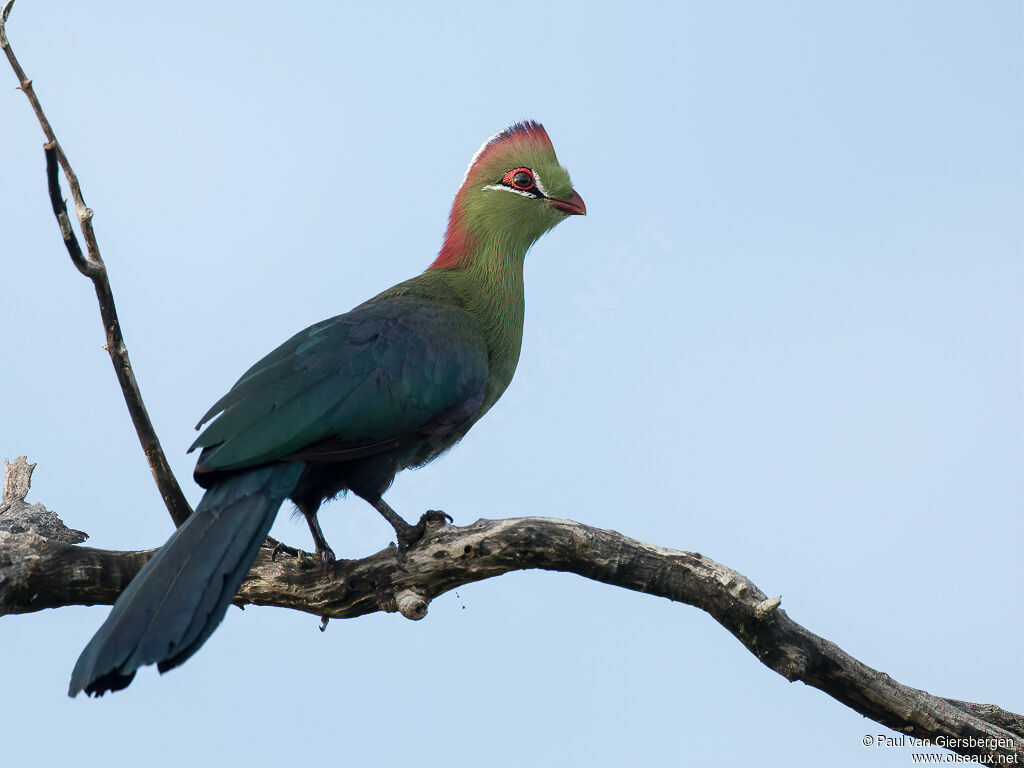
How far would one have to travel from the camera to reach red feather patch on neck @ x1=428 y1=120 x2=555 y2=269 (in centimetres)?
521

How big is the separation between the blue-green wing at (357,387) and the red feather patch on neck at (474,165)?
Result: 69 cm

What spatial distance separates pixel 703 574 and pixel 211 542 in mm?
1773

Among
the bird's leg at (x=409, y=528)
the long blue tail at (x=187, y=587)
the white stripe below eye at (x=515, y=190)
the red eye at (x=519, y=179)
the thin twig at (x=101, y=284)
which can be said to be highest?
the red eye at (x=519, y=179)

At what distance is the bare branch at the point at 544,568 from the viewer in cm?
368

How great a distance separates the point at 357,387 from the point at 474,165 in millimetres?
1944

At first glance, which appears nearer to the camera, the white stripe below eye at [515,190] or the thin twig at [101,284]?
the thin twig at [101,284]

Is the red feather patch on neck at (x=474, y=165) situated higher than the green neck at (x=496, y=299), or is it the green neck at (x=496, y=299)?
the red feather patch on neck at (x=474, y=165)

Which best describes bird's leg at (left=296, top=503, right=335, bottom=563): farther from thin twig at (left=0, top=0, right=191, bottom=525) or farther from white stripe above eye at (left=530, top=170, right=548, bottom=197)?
white stripe above eye at (left=530, top=170, right=548, bottom=197)

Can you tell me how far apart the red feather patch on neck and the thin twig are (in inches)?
75.5

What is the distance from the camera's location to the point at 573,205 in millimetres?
5371

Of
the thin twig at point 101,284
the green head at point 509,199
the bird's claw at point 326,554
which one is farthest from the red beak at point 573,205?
the thin twig at point 101,284

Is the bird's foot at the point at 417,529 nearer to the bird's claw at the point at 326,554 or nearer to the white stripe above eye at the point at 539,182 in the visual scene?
the bird's claw at the point at 326,554

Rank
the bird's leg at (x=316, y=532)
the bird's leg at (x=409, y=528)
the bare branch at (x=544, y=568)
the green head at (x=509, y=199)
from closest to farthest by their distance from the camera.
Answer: the bare branch at (x=544, y=568) → the bird's leg at (x=409, y=528) → the bird's leg at (x=316, y=532) → the green head at (x=509, y=199)
